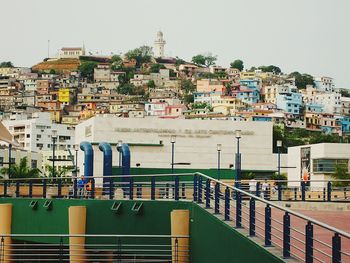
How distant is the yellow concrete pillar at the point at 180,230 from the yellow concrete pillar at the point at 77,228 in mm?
2807

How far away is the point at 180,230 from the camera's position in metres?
19.0

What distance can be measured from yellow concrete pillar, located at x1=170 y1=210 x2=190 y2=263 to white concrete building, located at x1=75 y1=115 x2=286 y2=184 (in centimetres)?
5297

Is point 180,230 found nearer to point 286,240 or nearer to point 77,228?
point 77,228

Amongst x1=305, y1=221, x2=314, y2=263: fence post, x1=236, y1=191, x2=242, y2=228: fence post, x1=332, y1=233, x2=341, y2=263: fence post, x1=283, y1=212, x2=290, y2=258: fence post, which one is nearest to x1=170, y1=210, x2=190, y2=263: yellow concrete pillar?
x1=236, y1=191, x2=242, y2=228: fence post

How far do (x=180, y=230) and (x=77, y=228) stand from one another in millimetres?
3262

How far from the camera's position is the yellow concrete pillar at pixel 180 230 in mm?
18906

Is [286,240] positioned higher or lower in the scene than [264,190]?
higher

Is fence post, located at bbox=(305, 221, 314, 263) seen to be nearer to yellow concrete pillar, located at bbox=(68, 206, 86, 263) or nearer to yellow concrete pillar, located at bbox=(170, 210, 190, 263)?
yellow concrete pillar, located at bbox=(170, 210, 190, 263)

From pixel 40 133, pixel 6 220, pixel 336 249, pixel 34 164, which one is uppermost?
pixel 336 249

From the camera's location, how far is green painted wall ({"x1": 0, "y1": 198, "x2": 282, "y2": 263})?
14180 millimetres

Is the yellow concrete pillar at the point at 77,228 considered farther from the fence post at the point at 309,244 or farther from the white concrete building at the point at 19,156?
the white concrete building at the point at 19,156

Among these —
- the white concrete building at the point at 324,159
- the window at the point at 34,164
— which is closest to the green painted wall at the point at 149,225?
the white concrete building at the point at 324,159

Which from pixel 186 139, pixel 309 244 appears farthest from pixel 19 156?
pixel 309 244

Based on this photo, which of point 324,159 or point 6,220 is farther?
point 324,159
